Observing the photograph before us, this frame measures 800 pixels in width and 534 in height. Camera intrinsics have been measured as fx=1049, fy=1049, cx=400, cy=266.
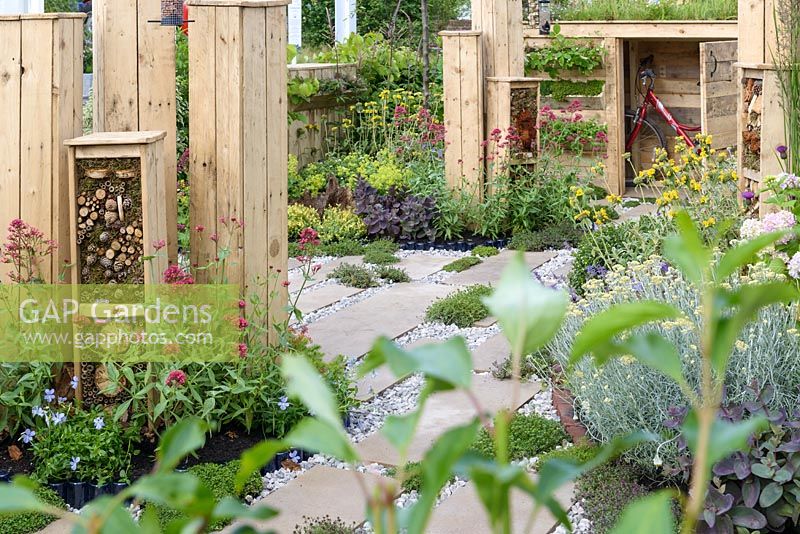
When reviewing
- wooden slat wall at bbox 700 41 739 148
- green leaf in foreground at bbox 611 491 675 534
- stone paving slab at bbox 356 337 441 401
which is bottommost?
stone paving slab at bbox 356 337 441 401

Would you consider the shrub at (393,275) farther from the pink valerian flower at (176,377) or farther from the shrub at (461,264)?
the pink valerian flower at (176,377)

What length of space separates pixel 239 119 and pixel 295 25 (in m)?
7.36

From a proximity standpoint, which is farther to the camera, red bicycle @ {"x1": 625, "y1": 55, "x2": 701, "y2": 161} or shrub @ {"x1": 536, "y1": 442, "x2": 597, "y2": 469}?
red bicycle @ {"x1": 625, "y1": 55, "x2": 701, "y2": 161}

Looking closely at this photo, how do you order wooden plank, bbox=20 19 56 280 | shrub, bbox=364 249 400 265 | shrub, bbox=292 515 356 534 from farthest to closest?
shrub, bbox=364 249 400 265
wooden plank, bbox=20 19 56 280
shrub, bbox=292 515 356 534

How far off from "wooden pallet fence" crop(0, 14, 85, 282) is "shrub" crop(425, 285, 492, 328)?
2.25 m

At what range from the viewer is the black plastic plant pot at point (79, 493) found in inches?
127

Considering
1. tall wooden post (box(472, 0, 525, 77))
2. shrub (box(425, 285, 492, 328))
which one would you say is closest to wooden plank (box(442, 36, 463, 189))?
tall wooden post (box(472, 0, 525, 77))

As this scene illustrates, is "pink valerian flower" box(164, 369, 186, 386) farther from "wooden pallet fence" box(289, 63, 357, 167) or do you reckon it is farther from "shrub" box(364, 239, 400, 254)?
"wooden pallet fence" box(289, 63, 357, 167)

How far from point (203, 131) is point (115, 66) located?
0.38 meters

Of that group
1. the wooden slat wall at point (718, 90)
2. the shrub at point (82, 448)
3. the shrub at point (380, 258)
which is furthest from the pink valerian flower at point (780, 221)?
the wooden slat wall at point (718, 90)

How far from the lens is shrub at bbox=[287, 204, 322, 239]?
25.3 feet

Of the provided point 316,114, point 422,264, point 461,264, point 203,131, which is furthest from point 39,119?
point 316,114

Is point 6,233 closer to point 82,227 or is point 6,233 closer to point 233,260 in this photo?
point 82,227

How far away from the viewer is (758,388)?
3.10 meters
